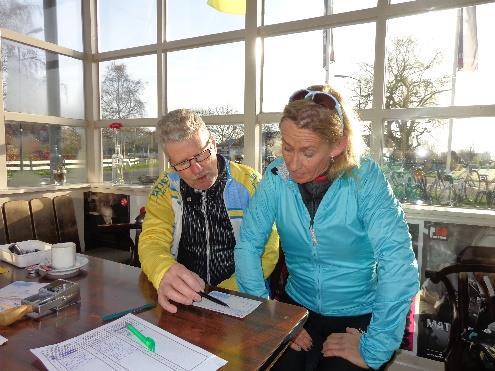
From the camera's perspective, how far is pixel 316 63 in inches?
110

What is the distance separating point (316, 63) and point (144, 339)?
2.50 metres

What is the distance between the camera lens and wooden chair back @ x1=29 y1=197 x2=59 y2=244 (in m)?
3.25

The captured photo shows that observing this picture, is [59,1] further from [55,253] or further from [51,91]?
[55,253]

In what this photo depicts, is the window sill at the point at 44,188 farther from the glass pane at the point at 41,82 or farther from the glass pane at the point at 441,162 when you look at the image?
the glass pane at the point at 441,162

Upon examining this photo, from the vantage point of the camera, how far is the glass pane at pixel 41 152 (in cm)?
348

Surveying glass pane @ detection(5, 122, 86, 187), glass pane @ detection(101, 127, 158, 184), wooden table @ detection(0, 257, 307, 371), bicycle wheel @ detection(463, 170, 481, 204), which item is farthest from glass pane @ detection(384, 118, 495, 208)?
glass pane @ detection(5, 122, 86, 187)

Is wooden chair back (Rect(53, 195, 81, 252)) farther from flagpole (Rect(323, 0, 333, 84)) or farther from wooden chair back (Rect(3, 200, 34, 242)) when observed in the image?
flagpole (Rect(323, 0, 333, 84))

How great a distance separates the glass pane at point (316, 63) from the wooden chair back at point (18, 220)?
7.79ft

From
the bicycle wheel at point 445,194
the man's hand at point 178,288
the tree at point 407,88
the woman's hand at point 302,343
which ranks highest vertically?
the tree at point 407,88

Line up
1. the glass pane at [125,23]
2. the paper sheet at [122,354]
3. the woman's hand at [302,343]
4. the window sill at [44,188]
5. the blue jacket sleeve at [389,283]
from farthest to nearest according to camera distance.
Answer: the glass pane at [125,23]
the window sill at [44,188]
the woman's hand at [302,343]
the blue jacket sleeve at [389,283]
the paper sheet at [122,354]

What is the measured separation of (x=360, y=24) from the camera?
2615mm

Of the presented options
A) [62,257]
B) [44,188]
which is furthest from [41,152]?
[62,257]

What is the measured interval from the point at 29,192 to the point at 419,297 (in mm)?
3563

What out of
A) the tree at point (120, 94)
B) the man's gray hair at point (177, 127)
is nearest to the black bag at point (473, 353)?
the man's gray hair at point (177, 127)
